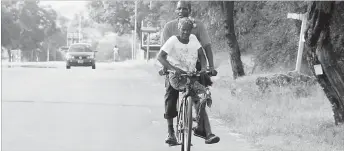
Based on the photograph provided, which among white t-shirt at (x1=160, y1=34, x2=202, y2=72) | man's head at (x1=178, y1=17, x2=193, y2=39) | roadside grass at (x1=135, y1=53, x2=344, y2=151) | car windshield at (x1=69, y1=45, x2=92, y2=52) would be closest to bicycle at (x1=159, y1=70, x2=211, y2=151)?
white t-shirt at (x1=160, y1=34, x2=202, y2=72)

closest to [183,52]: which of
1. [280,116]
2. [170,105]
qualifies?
[170,105]

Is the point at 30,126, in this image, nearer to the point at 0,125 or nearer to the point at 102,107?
the point at 0,125

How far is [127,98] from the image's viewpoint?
1744 cm

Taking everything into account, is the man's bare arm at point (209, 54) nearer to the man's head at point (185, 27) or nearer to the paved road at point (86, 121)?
the man's head at point (185, 27)

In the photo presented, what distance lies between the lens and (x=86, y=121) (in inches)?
478

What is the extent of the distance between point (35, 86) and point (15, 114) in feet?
25.5

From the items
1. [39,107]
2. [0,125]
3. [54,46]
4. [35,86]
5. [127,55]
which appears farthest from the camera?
[127,55]

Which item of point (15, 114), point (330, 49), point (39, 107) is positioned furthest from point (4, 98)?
point (330, 49)

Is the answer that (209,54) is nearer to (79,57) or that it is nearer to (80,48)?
(79,57)

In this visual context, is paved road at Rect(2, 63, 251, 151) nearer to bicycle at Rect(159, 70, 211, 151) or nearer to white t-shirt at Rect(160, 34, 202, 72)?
bicycle at Rect(159, 70, 211, 151)

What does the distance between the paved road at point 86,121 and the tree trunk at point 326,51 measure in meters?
2.06

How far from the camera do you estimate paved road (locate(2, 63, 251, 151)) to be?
9531 mm

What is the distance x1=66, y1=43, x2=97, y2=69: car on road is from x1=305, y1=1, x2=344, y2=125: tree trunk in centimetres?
2504

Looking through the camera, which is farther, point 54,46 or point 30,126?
point 54,46
